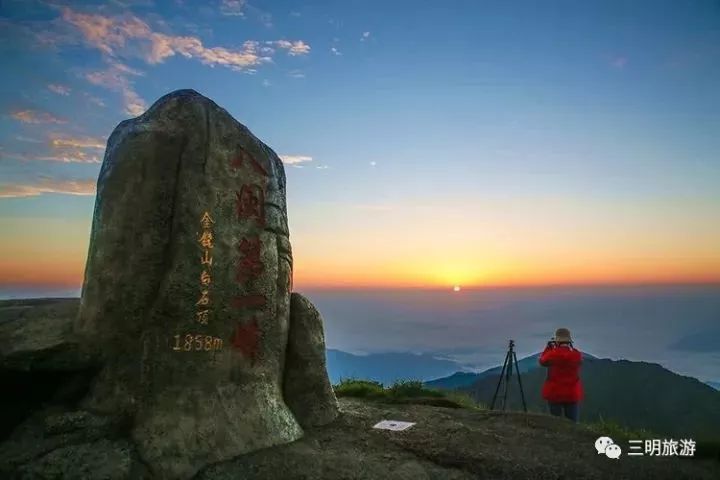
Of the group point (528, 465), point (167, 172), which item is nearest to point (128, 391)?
point (167, 172)

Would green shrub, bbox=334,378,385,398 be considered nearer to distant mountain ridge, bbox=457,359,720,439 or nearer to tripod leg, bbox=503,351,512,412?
tripod leg, bbox=503,351,512,412

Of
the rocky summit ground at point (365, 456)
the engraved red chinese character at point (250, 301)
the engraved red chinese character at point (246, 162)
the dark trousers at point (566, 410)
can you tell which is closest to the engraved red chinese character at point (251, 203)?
the engraved red chinese character at point (246, 162)

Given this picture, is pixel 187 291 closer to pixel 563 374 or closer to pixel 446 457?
pixel 446 457

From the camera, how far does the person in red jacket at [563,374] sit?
330 inches

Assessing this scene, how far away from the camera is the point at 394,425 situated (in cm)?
713

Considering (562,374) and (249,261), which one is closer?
(249,261)

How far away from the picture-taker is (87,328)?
18.8ft

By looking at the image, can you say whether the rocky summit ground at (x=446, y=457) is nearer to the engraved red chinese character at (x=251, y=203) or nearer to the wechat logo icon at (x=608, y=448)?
the wechat logo icon at (x=608, y=448)

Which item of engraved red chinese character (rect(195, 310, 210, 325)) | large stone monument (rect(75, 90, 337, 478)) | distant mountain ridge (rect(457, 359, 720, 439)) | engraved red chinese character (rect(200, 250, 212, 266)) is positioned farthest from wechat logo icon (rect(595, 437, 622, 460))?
distant mountain ridge (rect(457, 359, 720, 439))

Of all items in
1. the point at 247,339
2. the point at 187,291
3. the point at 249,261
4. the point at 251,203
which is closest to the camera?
the point at 187,291

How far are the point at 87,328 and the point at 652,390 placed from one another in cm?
1797

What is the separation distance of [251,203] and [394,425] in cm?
333

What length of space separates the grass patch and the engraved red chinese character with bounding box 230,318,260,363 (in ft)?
13.0

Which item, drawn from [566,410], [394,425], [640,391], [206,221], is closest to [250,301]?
[206,221]
